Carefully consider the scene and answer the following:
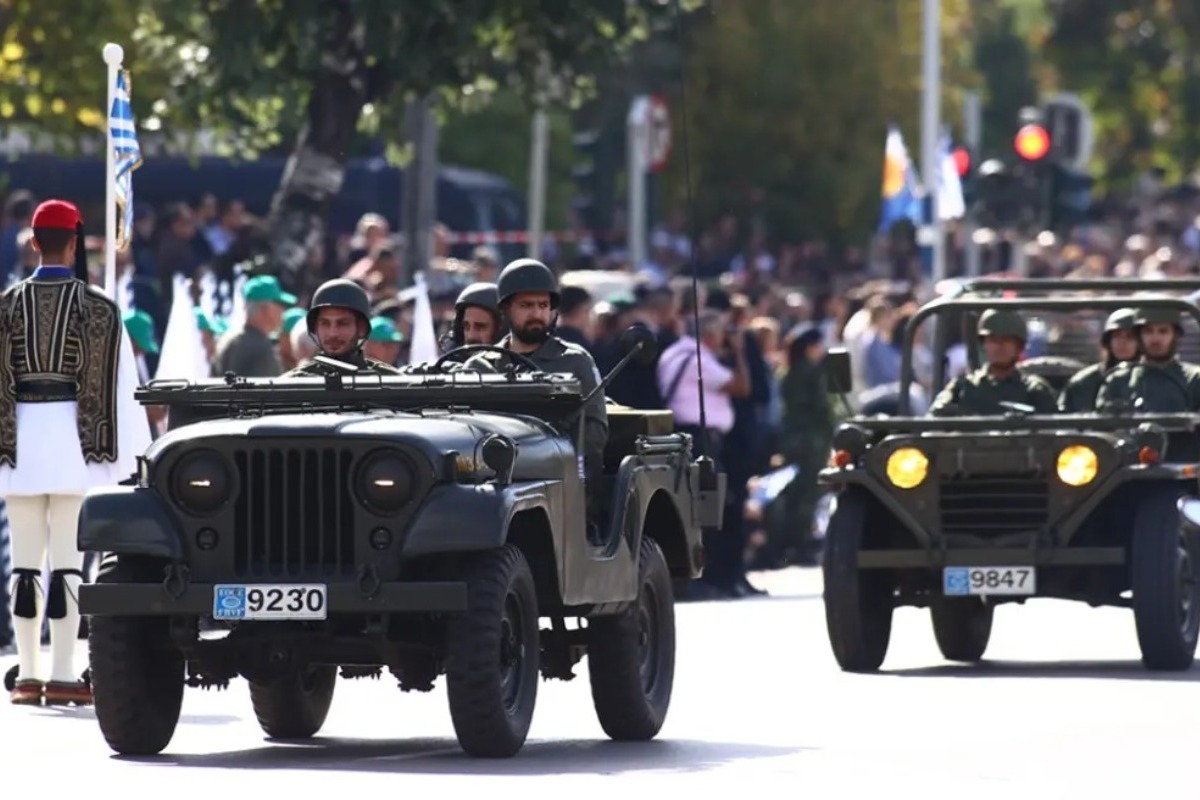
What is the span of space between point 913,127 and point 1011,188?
3241 centimetres

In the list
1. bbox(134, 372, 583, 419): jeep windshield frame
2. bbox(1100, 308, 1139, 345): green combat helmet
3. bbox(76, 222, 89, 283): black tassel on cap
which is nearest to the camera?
bbox(134, 372, 583, 419): jeep windshield frame

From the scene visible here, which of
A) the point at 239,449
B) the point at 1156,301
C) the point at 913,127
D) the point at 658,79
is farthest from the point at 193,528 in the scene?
the point at 913,127

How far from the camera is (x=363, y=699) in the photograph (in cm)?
1614

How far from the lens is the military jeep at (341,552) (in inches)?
488

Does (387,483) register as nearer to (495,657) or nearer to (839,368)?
(495,657)

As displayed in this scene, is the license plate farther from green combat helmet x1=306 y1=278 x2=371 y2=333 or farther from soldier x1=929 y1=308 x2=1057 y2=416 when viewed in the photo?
soldier x1=929 y1=308 x2=1057 y2=416

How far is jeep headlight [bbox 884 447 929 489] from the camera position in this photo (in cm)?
1772

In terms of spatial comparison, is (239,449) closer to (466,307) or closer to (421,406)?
(421,406)

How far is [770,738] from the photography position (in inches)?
551

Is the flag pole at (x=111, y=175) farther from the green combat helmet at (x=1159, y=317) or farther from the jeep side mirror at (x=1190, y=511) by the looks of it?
the green combat helmet at (x=1159, y=317)

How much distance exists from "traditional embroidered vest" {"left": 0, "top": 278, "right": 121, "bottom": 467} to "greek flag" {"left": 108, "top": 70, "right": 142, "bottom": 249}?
2139 millimetres

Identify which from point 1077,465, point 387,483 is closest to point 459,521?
point 387,483

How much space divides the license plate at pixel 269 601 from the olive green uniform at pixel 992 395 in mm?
6709

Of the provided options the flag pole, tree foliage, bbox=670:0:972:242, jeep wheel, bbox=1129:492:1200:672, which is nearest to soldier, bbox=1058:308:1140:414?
jeep wheel, bbox=1129:492:1200:672
